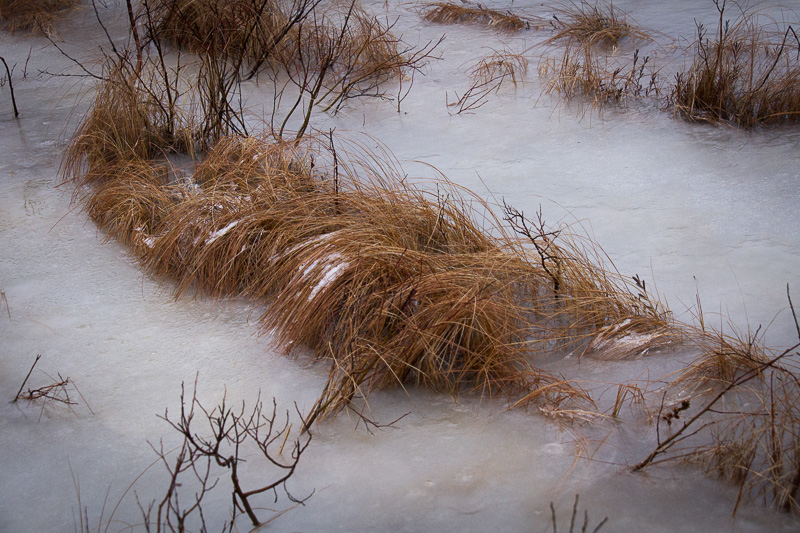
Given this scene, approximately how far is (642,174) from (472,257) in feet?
4.20

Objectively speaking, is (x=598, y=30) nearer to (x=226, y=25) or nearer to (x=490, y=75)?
(x=490, y=75)

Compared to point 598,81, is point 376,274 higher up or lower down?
lower down

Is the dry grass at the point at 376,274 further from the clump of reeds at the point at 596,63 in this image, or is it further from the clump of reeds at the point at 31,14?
the clump of reeds at the point at 31,14

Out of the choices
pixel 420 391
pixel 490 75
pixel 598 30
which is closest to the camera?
pixel 420 391

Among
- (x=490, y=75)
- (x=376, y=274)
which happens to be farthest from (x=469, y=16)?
(x=376, y=274)

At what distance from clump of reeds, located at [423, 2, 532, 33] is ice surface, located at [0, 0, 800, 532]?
4.09 feet

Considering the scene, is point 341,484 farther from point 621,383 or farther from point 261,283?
point 261,283

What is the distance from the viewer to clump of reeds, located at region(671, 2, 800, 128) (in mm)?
3824

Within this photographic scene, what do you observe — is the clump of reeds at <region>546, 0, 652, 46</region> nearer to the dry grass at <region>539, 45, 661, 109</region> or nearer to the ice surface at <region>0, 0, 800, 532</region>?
the dry grass at <region>539, 45, 661, 109</region>

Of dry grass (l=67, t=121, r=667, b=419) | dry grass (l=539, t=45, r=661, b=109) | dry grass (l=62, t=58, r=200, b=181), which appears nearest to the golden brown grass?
dry grass (l=62, t=58, r=200, b=181)

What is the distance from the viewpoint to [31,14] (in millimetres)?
5715

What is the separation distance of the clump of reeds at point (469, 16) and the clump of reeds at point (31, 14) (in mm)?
2892

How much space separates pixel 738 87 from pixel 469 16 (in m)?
2.28

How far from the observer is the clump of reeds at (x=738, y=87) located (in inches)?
151
